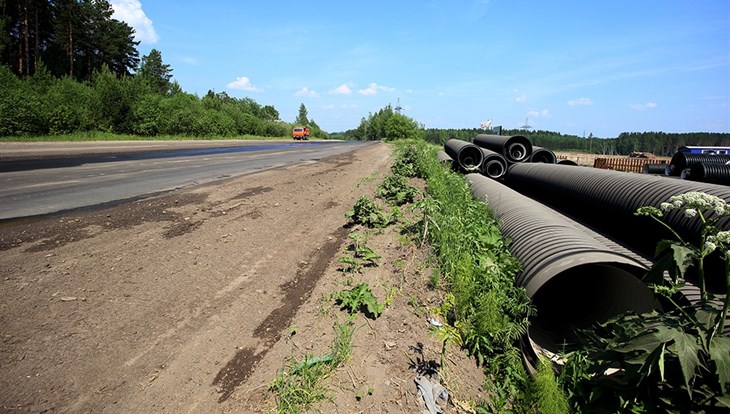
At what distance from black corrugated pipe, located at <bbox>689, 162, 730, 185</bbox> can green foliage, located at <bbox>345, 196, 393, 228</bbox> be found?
10.3 metres


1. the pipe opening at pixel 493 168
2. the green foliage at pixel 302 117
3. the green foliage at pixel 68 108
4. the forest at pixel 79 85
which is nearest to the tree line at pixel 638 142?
the green foliage at pixel 302 117

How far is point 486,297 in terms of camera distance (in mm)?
3689

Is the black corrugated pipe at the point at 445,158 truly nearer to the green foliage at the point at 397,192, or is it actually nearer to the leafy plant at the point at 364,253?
the green foliage at the point at 397,192

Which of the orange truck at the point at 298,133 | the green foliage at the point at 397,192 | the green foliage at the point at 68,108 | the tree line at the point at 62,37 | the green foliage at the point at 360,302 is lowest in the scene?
the green foliage at the point at 360,302

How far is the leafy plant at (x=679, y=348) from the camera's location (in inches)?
72.7

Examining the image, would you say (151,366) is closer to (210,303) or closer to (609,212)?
(210,303)

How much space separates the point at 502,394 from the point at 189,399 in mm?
2460

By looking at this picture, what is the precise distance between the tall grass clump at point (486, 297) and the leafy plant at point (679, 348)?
0.66 m

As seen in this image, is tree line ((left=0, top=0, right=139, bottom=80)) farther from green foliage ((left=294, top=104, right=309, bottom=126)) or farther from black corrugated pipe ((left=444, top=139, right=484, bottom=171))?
green foliage ((left=294, top=104, right=309, bottom=126))

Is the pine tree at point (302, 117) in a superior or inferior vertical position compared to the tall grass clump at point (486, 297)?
superior

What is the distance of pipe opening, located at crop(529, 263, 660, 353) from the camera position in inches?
150

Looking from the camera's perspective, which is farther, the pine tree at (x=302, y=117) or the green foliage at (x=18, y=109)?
the pine tree at (x=302, y=117)

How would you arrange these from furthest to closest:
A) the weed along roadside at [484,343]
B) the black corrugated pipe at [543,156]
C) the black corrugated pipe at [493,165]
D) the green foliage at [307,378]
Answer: the black corrugated pipe at [493,165] → the black corrugated pipe at [543,156] → the green foliage at [307,378] → the weed along roadside at [484,343]

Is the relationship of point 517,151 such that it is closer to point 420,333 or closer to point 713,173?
point 713,173
